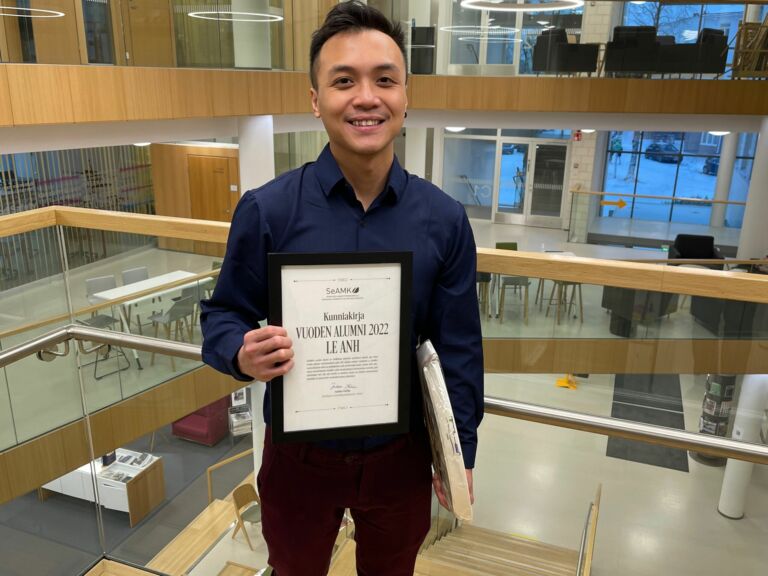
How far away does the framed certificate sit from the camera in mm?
1243

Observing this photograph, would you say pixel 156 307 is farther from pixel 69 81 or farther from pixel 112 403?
pixel 69 81

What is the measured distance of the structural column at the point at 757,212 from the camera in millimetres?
10805

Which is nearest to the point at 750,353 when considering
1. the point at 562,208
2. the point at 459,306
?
the point at 459,306

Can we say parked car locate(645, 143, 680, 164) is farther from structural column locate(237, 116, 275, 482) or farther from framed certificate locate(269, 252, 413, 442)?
framed certificate locate(269, 252, 413, 442)

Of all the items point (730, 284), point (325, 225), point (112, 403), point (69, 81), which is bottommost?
point (112, 403)

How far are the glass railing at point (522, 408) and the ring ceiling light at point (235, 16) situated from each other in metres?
5.38

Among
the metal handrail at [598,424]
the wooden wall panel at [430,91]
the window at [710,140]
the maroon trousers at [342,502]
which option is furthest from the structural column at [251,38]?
the window at [710,140]

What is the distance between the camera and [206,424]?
15.7 ft

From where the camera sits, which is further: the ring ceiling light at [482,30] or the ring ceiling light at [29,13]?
the ring ceiling light at [482,30]

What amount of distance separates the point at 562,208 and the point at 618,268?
52.8ft

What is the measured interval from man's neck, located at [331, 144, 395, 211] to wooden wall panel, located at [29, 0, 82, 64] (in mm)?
5631

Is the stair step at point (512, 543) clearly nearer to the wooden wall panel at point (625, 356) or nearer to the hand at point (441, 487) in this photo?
the wooden wall panel at point (625, 356)

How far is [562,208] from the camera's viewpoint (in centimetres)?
1723

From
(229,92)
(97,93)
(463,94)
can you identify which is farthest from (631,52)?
(97,93)
